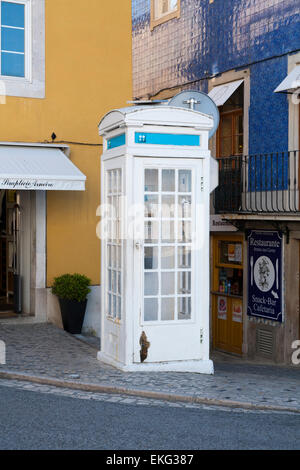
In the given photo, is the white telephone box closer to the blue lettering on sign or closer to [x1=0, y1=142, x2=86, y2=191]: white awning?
the blue lettering on sign

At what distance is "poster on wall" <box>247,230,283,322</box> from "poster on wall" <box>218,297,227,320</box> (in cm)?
111

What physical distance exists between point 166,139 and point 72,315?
4.36 m

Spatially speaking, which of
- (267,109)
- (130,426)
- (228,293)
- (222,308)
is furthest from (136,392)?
(222,308)

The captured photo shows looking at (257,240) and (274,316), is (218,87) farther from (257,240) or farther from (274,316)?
(274,316)

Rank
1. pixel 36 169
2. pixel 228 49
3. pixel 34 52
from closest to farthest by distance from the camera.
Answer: pixel 36 169 < pixel 34 52 < pixel 228 49

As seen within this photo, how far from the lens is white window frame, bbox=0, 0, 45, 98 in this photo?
1233 cm

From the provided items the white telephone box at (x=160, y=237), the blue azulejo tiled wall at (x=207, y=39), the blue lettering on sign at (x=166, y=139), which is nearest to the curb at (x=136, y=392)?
the white telephone box at (x=160, y=237)

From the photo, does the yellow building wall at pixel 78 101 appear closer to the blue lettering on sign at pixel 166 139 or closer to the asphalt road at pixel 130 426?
the blue lettering on sign at pixel 166 139

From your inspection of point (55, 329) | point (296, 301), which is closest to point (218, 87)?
point (296, 301)

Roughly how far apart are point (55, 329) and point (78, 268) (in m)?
1.45

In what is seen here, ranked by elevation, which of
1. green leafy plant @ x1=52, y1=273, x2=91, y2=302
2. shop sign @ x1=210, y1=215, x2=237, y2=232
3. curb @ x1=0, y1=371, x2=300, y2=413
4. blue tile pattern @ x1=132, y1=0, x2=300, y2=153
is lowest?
curb @ x1=0, y1=371, x2=300, y2=413

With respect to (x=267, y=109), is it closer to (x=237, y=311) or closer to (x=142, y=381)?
(x=237, y=311)

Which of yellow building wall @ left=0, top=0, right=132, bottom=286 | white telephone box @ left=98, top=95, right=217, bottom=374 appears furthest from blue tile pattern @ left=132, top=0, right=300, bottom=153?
white telephone box @ left=98, top=95, right=217, bottom=374

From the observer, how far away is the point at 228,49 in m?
15.2
